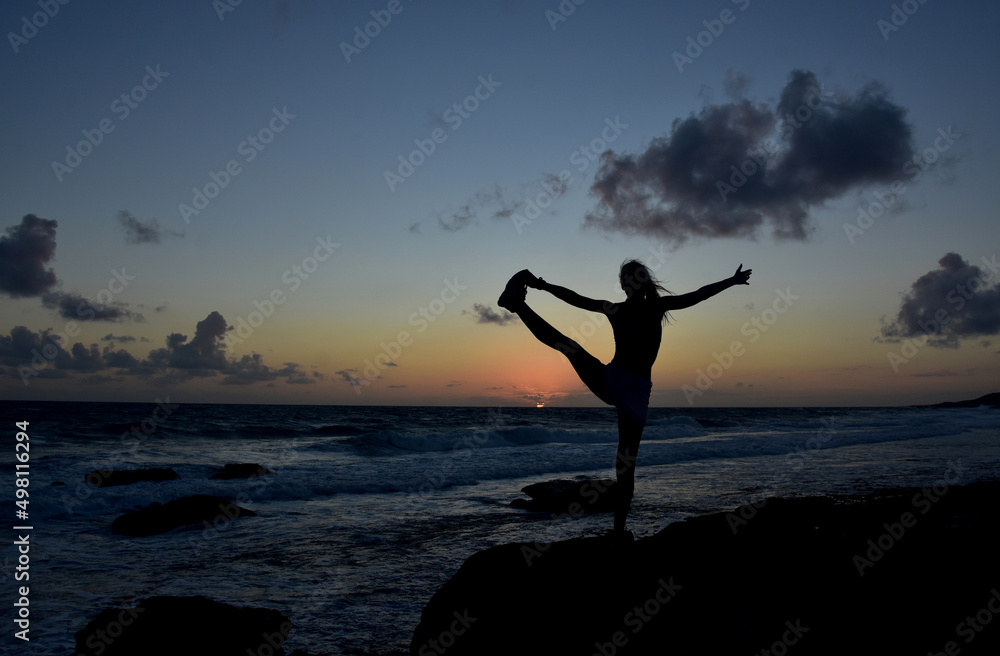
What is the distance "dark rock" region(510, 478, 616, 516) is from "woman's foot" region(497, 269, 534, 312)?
26.5ft

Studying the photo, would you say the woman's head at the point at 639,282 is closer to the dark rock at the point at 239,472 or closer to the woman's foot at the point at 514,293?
the woman's foot at the point at 514,293

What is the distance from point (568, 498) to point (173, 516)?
7.78 meters

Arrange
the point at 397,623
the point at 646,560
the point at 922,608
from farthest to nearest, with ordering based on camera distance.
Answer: the point at 397,623
the point at 646,560
the point at 922,608

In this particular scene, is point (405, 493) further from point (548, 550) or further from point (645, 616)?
point (645, 616)

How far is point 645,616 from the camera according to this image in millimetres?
4238

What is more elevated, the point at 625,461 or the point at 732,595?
the point at 625,461

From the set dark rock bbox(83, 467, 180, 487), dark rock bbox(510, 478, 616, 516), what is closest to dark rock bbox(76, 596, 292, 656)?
dark rock bbox(510, 478, 616, 516)

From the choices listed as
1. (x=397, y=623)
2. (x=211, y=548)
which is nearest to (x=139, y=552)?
(x=211, y=548)

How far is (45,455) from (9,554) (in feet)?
66.7

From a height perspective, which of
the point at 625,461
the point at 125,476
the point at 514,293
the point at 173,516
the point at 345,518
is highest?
the point at 514,293

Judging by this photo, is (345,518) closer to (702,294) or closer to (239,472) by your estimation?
(239,472)

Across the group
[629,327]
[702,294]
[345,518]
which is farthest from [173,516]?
[702,294]

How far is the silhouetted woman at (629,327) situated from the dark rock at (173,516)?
30.4ft

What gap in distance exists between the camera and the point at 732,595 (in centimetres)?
438
